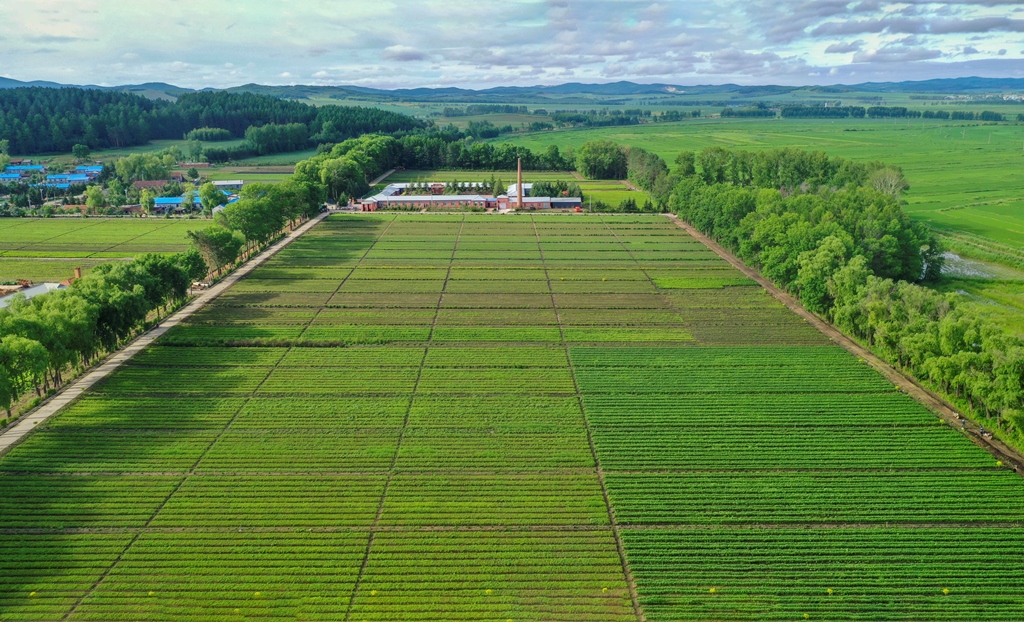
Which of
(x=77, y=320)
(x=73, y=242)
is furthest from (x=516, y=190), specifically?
(x=77, y=320)

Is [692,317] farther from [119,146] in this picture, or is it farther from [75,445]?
[119,146]

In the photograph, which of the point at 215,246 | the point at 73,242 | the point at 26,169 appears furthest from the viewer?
the point at 26,169

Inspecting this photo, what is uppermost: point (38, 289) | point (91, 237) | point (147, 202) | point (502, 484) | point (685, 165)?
point (685, 165)

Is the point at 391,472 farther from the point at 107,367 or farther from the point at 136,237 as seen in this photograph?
the point at 136,237

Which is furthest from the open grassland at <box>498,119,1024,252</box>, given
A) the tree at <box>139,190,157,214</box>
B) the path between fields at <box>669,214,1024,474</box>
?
the tree at <box>139,190,157,214</box>

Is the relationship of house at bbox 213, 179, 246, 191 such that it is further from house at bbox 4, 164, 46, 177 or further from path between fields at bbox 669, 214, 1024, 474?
path between fields at bbox 669, 214, 1024, 474

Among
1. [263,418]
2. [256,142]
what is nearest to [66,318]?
[263,418]

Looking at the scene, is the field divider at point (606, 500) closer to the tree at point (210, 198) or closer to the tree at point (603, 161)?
the tree at point (210, 198)
